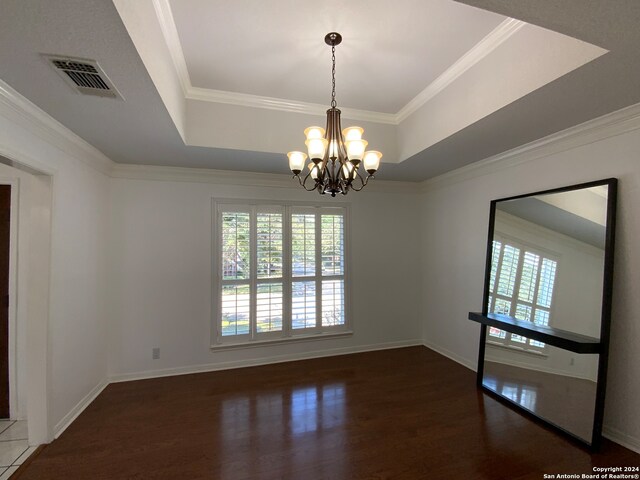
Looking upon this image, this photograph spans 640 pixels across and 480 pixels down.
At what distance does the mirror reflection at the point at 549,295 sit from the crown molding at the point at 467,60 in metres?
1.40

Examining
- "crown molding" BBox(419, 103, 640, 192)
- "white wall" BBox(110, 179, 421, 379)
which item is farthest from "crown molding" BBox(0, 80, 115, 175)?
"crown molding" BBox(419, 103, 640, 192)

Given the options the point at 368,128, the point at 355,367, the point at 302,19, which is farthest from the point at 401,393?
the point at 302,19

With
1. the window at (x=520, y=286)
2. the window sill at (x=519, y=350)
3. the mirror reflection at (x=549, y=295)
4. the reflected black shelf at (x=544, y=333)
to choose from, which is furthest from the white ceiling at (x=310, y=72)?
the window sill at (x=519, y=350)

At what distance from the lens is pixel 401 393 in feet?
10.2

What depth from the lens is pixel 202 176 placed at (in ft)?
12.1

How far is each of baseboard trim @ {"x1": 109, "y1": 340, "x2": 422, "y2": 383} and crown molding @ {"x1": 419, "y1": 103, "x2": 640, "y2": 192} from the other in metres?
2.56

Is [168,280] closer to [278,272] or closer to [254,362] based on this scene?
[278,272]

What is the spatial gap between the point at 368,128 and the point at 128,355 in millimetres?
3751

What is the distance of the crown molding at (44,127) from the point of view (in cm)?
185

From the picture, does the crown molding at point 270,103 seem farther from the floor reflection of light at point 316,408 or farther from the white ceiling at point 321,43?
the floor reflection of light at point 316,408

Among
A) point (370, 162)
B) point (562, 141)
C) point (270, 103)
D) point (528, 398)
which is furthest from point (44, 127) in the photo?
point (528, 398)

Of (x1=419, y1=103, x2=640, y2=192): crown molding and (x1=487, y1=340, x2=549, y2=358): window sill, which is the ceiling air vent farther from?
(x1=487, y1=340, x2=549, y2=358): window sill

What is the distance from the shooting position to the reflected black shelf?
2315 mm

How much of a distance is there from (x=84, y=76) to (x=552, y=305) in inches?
152
